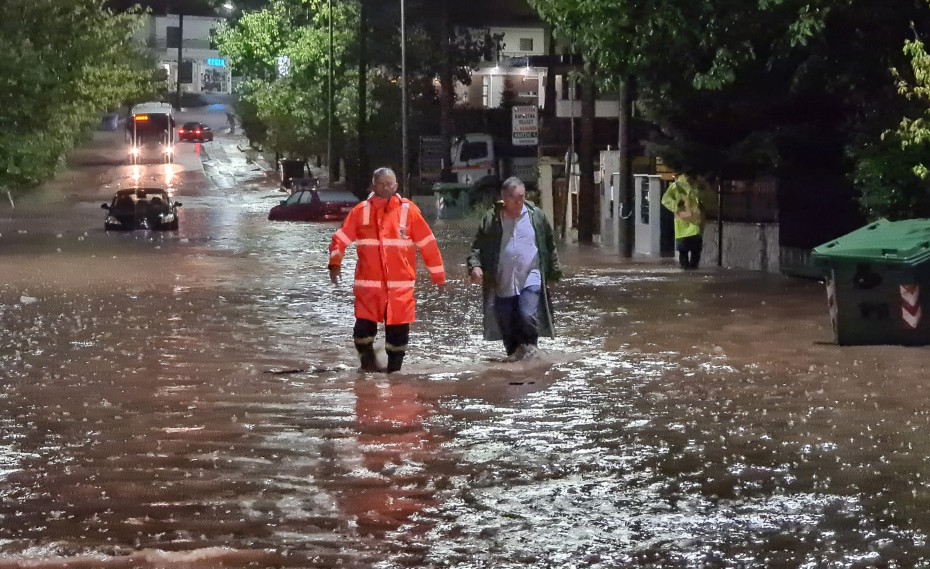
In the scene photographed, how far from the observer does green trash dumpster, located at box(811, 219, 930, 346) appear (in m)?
13.4

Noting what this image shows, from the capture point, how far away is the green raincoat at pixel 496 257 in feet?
41.9

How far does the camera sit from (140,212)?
4306 centimetres

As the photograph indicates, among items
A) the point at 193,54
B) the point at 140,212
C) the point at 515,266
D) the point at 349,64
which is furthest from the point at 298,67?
the point at 193,54

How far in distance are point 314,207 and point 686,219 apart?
929 inches

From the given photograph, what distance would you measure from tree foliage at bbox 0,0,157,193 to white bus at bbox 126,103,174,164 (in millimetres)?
41939

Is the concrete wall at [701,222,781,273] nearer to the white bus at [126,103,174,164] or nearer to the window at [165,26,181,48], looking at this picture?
the white bus at [126,103,174,164]

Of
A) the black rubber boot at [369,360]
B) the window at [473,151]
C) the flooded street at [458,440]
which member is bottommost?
the flooded street at [458,440]

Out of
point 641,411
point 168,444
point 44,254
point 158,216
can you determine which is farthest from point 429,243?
point 158,216

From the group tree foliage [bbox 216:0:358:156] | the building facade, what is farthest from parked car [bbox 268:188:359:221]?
the building facade

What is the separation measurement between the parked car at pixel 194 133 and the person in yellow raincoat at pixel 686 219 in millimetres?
71900

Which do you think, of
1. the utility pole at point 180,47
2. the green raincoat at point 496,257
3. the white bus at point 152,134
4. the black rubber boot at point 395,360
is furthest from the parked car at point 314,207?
the utility pole at point 180,47

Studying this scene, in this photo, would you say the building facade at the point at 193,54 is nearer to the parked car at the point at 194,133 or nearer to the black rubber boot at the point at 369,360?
the parked car at the point at 194,133

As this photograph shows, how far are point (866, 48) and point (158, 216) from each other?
997 inches

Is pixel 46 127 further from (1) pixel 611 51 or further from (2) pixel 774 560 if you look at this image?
(2) pixel 774 560
